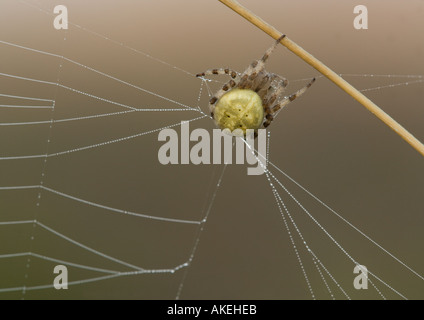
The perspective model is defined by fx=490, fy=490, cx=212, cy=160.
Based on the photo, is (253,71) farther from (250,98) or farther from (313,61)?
(313,61)

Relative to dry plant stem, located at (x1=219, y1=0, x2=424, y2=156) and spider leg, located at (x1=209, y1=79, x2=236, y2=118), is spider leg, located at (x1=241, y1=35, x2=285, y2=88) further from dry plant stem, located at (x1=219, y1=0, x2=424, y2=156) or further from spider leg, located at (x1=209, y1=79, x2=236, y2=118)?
dry plant stem, located at (x1=219, y1=0, x2=424, y2=156)

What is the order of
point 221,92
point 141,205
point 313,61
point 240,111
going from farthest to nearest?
point 141,205, point 221,92, point 240,111, point 313,61

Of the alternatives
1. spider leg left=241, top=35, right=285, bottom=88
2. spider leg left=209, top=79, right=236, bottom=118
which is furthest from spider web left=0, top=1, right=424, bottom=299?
spider leg left=241, top=35, right=285, bottom=88

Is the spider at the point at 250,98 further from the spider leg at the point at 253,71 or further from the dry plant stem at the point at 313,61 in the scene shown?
the dry plant stem at the point at 313,61

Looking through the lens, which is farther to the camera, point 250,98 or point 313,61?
point 250,98

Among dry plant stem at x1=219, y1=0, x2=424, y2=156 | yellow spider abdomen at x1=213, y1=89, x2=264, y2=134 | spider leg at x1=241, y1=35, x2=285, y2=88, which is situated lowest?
dry plant stem at x1=219, y1=0, x2=424, y2=156

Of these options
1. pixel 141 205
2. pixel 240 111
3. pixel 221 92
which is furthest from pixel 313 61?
pixel 141 205

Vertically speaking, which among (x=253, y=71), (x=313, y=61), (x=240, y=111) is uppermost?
(x=253, y=71)

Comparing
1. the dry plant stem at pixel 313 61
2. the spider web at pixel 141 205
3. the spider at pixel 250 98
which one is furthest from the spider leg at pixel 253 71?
the spider web at pixel 141 205
